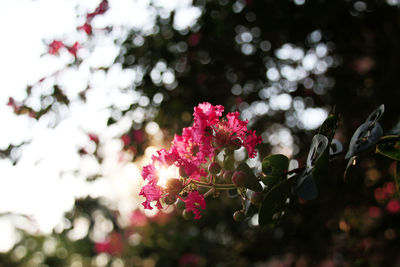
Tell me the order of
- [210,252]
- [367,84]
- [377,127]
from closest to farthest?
[377,127] < [367,84] < [210,252]

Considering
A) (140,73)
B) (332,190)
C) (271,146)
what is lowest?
(271,146)

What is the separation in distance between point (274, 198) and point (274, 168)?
87 millimetres

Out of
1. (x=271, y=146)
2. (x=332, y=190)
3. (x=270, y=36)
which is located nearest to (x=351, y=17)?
(x=270, y=36)

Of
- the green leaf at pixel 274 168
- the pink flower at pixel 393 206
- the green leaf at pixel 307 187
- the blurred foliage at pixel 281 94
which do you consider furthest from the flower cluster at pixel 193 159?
the pink flower at pixel 393 206

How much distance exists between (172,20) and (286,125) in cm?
142

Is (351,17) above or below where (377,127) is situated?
below

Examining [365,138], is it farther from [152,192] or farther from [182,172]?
[152,192]

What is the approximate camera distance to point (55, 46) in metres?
2.04

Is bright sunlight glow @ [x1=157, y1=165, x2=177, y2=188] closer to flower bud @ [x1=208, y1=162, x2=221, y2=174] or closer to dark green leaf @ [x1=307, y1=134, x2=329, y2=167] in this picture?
flower bud @ [x1=208, y1=162, x2=221, y2=174]

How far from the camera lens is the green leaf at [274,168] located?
77 centimetres

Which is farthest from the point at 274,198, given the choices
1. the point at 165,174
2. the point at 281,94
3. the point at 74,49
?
the point at 281,94

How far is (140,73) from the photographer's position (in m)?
2.08

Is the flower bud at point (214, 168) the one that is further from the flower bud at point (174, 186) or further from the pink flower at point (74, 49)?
the pink flower at point (74, 49)

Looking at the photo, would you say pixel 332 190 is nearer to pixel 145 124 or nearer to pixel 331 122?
pixel 145 124
